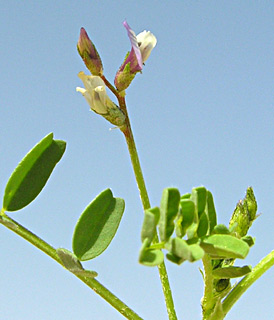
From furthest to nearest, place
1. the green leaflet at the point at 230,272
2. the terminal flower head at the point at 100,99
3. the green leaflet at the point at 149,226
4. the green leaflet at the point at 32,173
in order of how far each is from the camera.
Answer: the terminal flower head at the point at 100,99, the green leaflet at the point at 32,173, the green leaflet at the point at 230,272, the green leaflet at the point at 149,226

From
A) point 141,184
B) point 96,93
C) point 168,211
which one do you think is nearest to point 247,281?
point 141,184

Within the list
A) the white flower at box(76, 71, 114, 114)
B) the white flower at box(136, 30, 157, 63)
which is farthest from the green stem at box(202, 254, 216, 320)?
the white flower at box(136, 30, 157, 63)

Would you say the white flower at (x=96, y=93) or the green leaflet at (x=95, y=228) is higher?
the white flower at (x=96, y=93)

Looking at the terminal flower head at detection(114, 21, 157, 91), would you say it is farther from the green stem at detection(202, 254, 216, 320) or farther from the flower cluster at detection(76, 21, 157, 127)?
the green stem at detection(202, 254, 216, 320)

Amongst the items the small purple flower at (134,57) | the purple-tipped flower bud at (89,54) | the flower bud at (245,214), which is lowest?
the flower bud at (245,214)

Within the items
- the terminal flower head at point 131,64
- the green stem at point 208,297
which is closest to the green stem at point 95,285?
the green stem at point 208,297

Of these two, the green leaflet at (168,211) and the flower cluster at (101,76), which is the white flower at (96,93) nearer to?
the flower cluster at (101,76)
